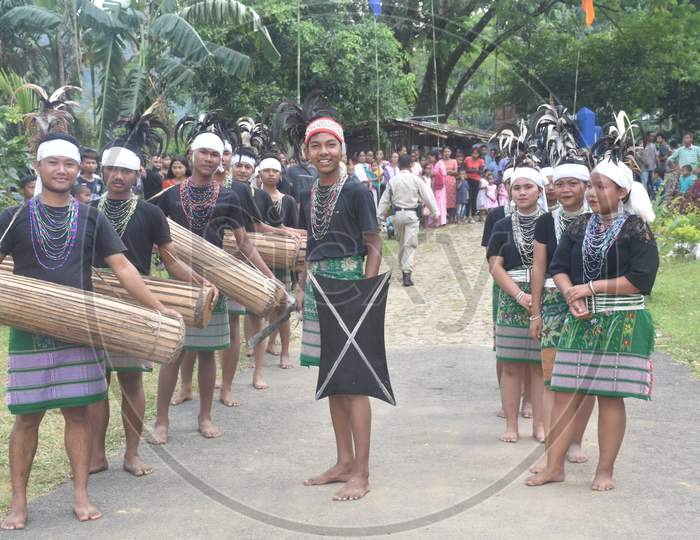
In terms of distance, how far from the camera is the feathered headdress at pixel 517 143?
709 cm

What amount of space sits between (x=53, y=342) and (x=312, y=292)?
4.72ft

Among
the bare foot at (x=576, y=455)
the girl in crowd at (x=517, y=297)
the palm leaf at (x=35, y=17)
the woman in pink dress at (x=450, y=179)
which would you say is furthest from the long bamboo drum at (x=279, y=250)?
the woman in pink dress at (x=450, y=179)

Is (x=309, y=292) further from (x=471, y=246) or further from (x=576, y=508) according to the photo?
(x=471, y=246)

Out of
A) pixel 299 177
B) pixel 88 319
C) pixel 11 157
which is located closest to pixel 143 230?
pixel 88 319

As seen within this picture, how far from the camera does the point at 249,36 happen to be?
18.9 metres

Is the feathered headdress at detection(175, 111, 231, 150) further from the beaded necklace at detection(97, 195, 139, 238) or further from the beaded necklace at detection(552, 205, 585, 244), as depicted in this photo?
the beaded necklace at detection(552, 205, 585, 244)

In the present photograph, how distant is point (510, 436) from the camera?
591cm

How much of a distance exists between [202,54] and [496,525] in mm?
14764

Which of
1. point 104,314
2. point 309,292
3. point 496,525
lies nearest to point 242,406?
point 309,292

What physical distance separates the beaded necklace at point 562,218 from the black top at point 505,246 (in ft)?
2.38

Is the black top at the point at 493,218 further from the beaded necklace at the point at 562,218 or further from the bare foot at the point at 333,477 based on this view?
the bare foot at the point at 333,477

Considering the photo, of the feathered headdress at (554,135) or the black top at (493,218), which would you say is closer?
the black top at (493,218)

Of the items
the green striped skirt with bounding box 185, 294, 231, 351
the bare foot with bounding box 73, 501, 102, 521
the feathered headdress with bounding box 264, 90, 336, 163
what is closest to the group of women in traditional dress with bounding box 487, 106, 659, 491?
the feathered headdress with bounding box 264, 90, 336, 163

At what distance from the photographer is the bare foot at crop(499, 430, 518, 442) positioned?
19.3ft
